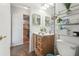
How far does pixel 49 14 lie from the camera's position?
59.0 inches

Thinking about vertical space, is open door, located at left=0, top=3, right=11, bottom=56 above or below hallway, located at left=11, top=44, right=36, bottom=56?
above

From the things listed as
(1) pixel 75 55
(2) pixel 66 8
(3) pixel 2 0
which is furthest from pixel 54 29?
(3) pixel 2 0

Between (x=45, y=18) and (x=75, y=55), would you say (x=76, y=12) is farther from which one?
(x=75, y=55)

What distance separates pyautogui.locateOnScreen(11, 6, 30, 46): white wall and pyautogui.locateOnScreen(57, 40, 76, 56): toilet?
0.49m

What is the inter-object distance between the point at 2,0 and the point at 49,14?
1.98 ft

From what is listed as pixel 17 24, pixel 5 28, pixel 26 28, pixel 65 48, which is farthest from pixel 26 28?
pixel 65 48

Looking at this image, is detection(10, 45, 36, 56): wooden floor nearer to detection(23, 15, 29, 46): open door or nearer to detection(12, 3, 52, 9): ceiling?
detection(23, 15, 29, 46): open door

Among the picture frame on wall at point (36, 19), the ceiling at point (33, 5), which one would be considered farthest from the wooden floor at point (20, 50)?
the ceiling at point (33, 5)

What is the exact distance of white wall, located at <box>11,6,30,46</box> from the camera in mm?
1487

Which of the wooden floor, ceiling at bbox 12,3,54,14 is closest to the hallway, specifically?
the wooden floor

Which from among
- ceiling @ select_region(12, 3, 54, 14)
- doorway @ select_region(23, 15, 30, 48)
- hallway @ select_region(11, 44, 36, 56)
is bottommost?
hallway @ select_region(11, 44, 36, 56)

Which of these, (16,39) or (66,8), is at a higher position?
(66,8)

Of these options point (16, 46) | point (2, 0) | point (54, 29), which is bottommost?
point (16, 46)

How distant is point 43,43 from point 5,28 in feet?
1.66
